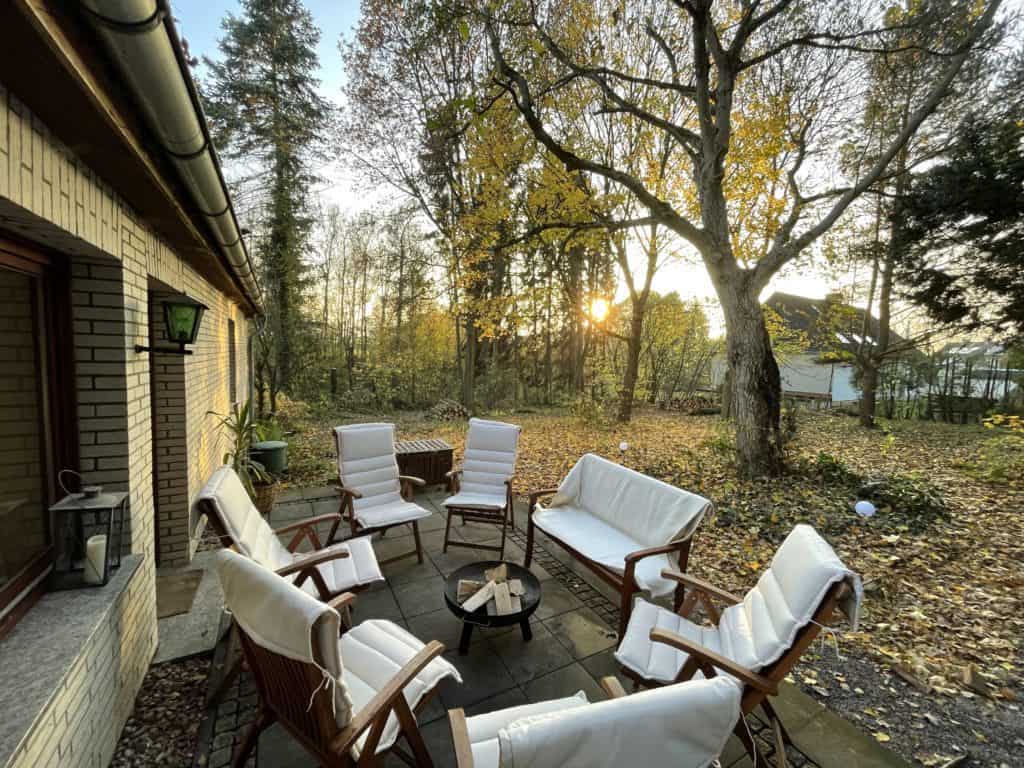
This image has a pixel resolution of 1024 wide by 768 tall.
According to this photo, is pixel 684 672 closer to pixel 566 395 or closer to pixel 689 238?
pixel 689 238

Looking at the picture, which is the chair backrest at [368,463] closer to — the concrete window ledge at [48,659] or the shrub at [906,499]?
the concrete window ledge at [48,659]

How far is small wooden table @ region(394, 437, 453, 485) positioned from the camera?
18.3 ft

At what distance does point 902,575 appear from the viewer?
3.63 metres

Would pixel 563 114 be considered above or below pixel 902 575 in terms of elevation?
above

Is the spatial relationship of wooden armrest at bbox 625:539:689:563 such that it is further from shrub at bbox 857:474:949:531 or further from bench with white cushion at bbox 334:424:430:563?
shrub at bbox 857:474:949:531

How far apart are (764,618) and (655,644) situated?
560 mm

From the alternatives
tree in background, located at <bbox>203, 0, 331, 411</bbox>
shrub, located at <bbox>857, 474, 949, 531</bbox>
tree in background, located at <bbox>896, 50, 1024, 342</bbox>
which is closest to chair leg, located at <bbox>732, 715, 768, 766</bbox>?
shrub, located at <bbox>857, 474, 949, 531</bbox>

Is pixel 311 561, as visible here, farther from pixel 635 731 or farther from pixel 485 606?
pixel 635 731

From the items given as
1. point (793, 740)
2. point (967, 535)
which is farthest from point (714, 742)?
point (967, 535)

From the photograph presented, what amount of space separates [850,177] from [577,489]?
10340 millimetres

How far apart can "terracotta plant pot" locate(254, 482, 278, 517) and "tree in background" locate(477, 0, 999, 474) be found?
17.8 feet

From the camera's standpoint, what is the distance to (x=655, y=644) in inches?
88.3

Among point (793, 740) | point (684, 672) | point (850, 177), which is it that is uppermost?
point (850, 177)

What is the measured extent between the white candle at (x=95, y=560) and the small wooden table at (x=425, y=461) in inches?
144
